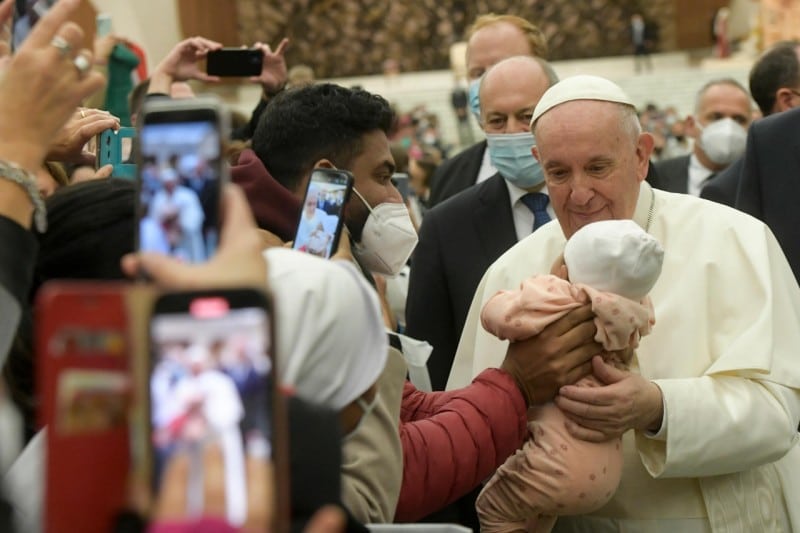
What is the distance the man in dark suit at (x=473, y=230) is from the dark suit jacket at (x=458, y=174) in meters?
0.75

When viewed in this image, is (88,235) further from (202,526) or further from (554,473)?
(554,473)

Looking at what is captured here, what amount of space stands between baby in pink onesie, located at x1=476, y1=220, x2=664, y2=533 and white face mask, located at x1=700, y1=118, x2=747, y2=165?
4.73 meters

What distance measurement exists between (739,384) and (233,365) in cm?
193

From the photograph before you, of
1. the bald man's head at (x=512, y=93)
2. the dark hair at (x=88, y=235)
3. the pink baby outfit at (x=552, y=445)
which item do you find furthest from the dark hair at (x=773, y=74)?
the dark hair at (x=88, y=235)

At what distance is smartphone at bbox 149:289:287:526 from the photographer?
1.26 m

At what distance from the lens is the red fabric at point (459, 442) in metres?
2.30

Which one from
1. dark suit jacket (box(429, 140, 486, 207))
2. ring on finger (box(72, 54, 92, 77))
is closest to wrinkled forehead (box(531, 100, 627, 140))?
ring on finger (box(72, 54, 92, 77))

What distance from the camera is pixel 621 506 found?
2977 millimetres

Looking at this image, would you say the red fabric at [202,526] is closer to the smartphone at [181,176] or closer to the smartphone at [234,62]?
the smartphone at [181,176]

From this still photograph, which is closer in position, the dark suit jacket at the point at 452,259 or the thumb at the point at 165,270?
the thumb at the point at 165,270

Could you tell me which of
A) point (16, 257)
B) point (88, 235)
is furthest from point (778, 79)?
point (16, 257)

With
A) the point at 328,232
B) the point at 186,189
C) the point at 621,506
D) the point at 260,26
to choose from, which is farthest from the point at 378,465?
the point at 260,26

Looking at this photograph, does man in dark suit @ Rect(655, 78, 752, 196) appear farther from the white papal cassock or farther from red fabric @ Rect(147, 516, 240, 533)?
red fabric @ Rect(147, 516, 240, 533)

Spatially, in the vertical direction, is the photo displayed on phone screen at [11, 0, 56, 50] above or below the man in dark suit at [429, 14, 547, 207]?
above
